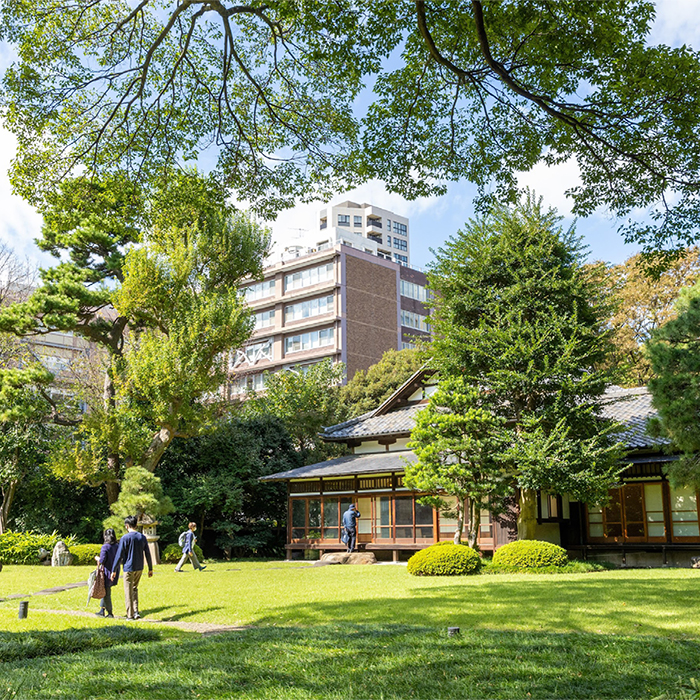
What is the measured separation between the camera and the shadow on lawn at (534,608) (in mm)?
8758

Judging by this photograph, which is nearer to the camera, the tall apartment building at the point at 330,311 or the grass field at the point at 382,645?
the grass field at the point at 382,645

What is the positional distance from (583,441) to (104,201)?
12.8m

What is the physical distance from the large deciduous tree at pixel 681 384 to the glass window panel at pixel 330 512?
41.9 feet

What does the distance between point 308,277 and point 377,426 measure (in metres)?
31.3

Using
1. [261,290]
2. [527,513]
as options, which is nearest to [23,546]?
[527,513]

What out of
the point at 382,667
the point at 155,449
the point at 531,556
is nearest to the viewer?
the point at 382,667

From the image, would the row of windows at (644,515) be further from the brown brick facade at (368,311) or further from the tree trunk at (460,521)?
the brown brick facade at (368,311)

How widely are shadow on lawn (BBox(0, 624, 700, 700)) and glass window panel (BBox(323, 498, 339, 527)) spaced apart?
58.7 feet

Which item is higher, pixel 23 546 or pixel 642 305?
pixel 642 305

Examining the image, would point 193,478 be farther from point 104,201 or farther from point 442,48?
point 442,48

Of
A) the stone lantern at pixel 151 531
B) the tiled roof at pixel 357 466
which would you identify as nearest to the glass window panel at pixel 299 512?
the tiled roof at pixel 357 466

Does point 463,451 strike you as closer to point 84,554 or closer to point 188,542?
point 188,542

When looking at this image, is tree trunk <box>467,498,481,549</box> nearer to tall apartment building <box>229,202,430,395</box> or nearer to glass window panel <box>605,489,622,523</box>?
glass window panel <box>605,489,622,523</box>

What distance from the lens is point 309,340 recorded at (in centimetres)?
5528
